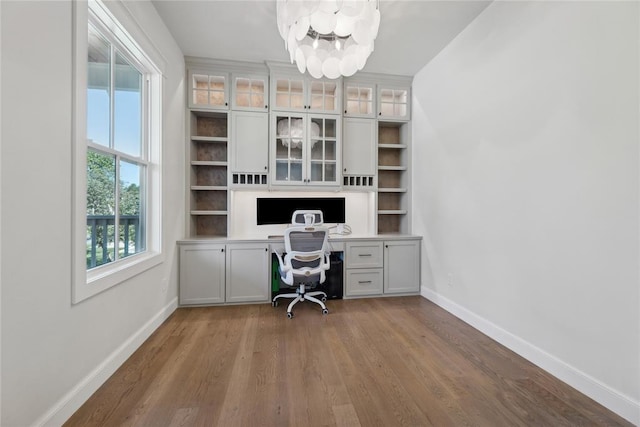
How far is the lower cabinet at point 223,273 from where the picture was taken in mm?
3068

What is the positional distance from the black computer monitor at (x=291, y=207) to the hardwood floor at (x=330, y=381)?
1.35 m

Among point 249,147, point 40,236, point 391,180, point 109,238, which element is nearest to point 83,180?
point 40,236

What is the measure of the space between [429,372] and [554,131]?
1.84 meters

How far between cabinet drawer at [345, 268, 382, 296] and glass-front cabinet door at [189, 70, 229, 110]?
2.57 metres

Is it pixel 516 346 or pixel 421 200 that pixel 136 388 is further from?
pixel 421 200

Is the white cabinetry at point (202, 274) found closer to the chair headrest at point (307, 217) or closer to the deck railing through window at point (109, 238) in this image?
the deck railing through window at point (109, 238)

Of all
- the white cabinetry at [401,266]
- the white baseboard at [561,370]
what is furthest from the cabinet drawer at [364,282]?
the white baseboard at [561,370]

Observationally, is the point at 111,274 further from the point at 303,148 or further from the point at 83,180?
the point at 303,148

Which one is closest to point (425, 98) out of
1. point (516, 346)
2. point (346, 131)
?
point (346, 131)

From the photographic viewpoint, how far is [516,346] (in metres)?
2.13

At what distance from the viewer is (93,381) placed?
5.35 ft

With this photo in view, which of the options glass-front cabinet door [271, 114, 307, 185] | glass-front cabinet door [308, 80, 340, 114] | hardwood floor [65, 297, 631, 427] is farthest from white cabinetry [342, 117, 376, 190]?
hardwood floor [65, 297, 631, 427]

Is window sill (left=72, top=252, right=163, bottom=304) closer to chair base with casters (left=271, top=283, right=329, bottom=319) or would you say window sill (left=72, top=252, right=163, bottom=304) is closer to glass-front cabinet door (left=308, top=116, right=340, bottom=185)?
chair base with casters (left=271, top=283, right=329, bottom=319)

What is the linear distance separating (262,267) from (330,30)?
2.43m
